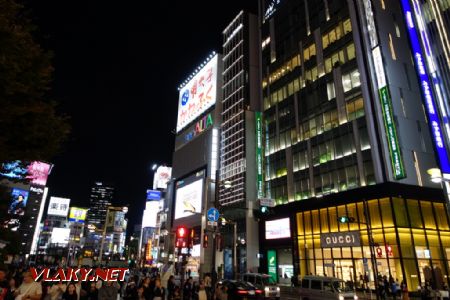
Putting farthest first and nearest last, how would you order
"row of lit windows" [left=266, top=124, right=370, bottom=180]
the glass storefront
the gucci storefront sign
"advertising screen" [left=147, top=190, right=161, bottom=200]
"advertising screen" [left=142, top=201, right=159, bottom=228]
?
"advertising screen" [left=142, top=201, right=159, bottom=228], "advertising screen" [left=147, top=190, right=161, bottom=200], "row of lit windows" [left=266, top=124, right=370, bottom=180], the gucci storefront sign, the glass storefront

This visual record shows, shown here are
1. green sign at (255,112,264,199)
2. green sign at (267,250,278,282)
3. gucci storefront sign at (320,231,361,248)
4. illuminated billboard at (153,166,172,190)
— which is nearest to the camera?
gucci storefront sign at (320,231,361,248)

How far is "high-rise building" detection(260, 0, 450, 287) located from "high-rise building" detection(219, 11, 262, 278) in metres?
2.65

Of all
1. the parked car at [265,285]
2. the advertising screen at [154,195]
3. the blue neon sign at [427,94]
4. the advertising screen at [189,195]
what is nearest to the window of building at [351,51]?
the blue neon sign at [427,94]

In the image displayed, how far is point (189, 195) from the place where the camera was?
236ft

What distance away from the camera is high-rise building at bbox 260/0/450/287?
33438 mm

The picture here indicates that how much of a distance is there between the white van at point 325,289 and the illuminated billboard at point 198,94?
173ft

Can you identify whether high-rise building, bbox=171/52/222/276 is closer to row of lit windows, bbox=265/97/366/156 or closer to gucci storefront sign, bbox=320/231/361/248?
row of lit windows, bbox=265/97/366/156

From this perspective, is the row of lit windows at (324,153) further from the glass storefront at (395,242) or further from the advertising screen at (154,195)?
the advertising screen at (154,195)

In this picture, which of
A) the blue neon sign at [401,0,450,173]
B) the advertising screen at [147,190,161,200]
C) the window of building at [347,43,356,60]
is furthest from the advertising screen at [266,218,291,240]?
the advertising screen at [147,190,161,200]

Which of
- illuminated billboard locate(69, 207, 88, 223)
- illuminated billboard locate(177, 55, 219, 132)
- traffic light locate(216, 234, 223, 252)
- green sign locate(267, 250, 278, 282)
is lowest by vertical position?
green sign locate(267, 250, 278, 282)

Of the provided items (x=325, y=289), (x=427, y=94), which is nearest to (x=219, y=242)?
(x=325, y=289)

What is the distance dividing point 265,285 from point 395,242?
1529cm

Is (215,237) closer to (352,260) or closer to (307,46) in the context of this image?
(352,260)

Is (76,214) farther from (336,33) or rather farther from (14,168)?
(14,168)
